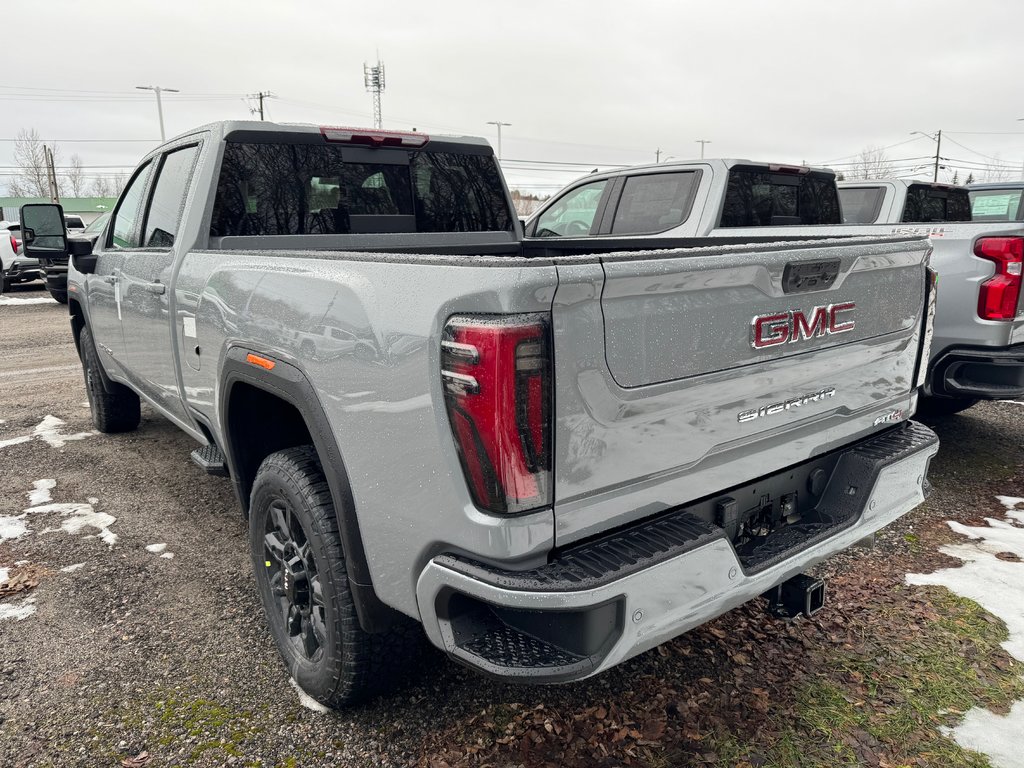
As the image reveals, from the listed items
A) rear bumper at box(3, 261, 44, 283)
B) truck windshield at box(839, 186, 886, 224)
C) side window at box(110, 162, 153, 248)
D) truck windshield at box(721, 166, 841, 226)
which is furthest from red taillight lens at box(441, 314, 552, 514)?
rear bumper at box(3, 261, 44, 283)

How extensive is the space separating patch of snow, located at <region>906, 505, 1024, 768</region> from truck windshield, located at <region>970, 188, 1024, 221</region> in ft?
21.9

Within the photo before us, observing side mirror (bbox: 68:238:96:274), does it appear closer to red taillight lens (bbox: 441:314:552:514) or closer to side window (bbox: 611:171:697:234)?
red taillight lens (bbox: 441:314:552:514)

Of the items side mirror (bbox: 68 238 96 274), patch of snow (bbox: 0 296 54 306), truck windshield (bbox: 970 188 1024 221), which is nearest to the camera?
side mirror (bbox: 68 238 96 274)

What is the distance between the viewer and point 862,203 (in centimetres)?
756

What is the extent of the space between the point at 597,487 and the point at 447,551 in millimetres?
403

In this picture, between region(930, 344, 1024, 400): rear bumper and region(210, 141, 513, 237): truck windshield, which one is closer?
region(210, 141, 513, 237): truck windshield

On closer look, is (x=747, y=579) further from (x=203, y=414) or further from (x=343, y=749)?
(x=203, y=414)

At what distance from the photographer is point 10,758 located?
93.6 inches

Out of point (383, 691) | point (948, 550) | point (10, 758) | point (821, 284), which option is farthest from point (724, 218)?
point (10, 758)

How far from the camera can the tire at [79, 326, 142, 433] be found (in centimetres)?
545

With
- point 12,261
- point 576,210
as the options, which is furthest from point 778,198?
point 12,261

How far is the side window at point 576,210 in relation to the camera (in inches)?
267

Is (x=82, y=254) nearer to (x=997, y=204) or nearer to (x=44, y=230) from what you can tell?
(x=44, y=230)

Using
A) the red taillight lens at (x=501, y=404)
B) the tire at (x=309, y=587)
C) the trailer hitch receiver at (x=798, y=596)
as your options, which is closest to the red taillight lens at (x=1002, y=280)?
the trailer hitch receiver at (x=798, y=596)
